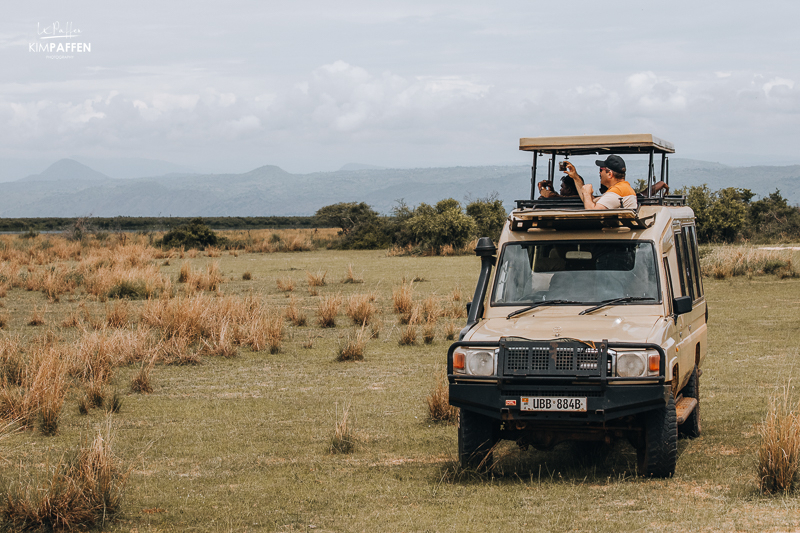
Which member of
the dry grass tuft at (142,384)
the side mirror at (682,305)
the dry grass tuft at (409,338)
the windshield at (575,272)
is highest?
the windshield at (575,272)

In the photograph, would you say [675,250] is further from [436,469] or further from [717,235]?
[717,235]

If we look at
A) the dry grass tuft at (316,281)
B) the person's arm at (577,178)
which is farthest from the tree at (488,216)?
the person's arm at (577,178)

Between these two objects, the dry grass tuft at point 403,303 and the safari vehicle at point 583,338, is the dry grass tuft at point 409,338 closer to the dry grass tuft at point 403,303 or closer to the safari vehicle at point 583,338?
the dry grass tuft at point 403,303

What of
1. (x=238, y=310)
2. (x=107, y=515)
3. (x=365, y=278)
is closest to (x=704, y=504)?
(x=107, y=515)

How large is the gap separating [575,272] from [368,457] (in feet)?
7.93

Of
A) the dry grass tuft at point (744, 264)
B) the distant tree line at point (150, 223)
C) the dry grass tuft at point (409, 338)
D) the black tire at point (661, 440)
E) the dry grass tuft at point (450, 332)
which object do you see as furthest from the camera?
the distant tree line at point (150, 223)

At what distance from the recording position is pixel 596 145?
9.33 m

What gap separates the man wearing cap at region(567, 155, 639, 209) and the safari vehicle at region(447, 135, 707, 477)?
0.83 feet

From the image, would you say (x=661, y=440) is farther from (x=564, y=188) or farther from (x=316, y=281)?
(x=316, y=281)

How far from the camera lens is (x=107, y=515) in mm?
5879

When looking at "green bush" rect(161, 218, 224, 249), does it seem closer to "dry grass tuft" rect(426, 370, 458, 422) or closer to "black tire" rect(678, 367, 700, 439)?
"dry grass tuft" rect(426, 370, 458, 422)

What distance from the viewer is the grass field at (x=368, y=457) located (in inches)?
229

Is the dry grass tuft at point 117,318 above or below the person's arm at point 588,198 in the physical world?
below

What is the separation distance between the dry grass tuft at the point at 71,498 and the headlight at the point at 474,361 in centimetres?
252
